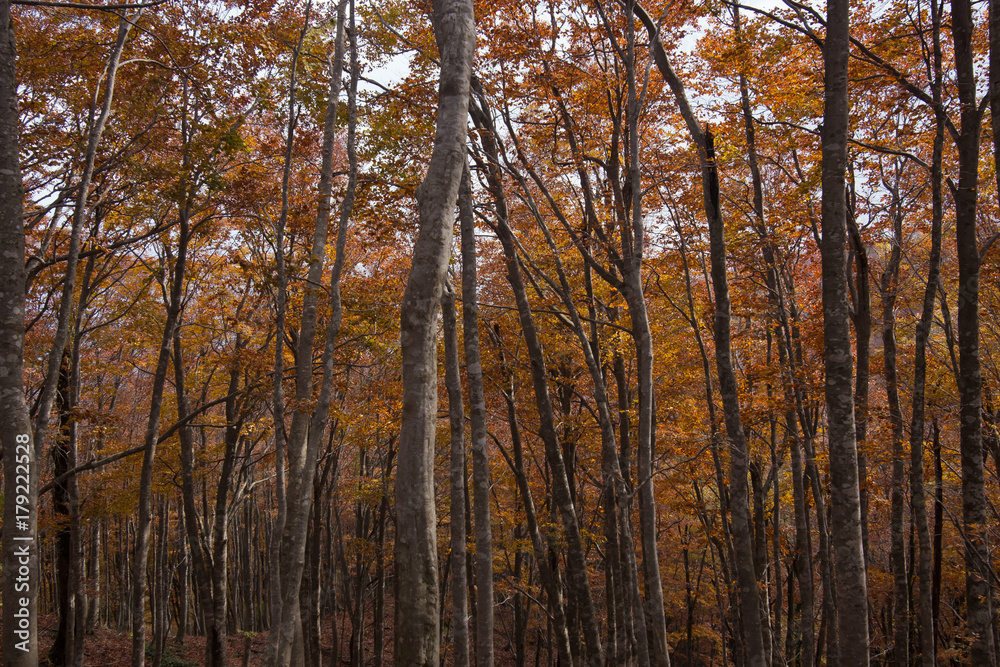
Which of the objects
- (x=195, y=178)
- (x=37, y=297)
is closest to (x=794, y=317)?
(x=195, y=178)

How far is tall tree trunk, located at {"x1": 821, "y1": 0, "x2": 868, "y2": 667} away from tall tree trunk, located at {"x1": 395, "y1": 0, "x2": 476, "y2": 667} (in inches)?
149

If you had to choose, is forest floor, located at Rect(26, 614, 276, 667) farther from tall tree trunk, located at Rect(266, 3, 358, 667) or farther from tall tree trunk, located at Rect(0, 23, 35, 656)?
tall tree trunk, located at Rect(0, 23, 35, 656)

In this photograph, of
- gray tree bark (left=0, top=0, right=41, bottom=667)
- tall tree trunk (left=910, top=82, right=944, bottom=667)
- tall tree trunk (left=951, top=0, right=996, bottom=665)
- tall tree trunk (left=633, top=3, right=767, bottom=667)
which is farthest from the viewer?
tall tree trunk (left=910, top=82, right=944, bottom=667)

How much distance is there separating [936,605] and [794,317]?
650 cm

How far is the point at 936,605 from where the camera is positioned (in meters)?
11.2

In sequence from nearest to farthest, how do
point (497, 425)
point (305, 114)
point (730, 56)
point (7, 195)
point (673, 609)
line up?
point (7, 195) → point (730, 56) → point (305, 114) → point (497, 425) → point (673, 609)

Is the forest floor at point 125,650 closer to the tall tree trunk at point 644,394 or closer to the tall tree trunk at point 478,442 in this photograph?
the tall tree trunk at point 478,442

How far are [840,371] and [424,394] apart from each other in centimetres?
405

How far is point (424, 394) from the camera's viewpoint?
408cm

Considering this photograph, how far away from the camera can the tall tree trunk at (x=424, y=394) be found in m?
3.86

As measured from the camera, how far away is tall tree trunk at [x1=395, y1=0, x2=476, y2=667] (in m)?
3.86

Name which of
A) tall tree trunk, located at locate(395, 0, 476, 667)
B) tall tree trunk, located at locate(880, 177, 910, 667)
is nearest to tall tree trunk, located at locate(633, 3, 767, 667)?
tall tree trunk, located at locate(880, 177, 910, 667)

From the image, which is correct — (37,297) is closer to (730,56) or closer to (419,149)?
(419,149)

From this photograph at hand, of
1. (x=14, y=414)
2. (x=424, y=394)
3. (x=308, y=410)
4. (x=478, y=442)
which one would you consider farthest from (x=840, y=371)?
(x=14, y=414)
